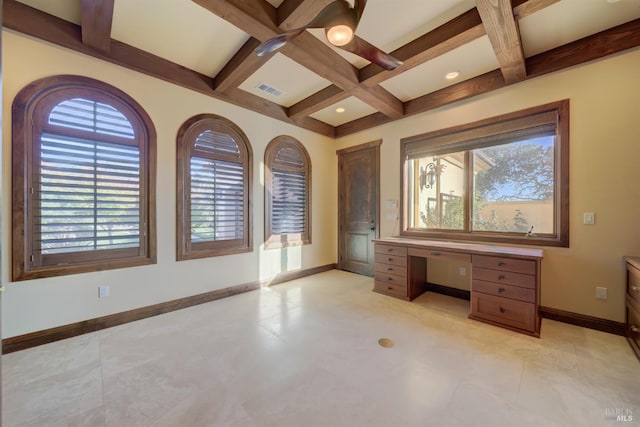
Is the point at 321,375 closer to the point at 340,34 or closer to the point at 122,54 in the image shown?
the point at 340,34

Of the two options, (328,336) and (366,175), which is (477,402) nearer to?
(328,336)

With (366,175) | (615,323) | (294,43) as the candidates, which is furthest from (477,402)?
(366,175)

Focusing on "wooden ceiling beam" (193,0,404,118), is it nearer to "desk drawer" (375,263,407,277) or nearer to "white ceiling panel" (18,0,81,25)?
"white ceiling panel" (18,0,81,25)

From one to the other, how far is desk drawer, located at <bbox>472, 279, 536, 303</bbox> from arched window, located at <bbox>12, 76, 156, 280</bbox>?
3.70 meters

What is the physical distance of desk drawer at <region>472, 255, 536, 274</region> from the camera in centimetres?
283

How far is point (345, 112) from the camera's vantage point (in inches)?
188

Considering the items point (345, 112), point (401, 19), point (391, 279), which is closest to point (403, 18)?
point (401, 19)

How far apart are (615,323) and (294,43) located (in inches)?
165

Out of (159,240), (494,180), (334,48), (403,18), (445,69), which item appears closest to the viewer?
(403,18)

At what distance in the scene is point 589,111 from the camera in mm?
2945

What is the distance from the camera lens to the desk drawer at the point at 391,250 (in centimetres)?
383

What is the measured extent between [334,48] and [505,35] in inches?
63.6

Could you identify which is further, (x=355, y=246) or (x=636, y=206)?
(x=355, y=246)

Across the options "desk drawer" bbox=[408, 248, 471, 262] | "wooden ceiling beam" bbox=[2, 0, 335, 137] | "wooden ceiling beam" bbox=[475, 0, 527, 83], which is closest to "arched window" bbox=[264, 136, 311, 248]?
"wooden ceiling beam" bbox=[2, 0, 335, 137]
